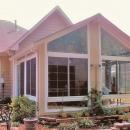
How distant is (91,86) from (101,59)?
4.25 feet

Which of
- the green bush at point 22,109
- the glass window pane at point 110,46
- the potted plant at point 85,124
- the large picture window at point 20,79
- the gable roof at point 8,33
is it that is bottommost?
the potted plant at point 85,124

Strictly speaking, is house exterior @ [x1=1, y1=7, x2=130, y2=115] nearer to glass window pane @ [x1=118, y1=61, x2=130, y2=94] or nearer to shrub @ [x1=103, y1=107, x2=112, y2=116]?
glass window pane @ [x1=118, y1=61, x2=130, y2=94]

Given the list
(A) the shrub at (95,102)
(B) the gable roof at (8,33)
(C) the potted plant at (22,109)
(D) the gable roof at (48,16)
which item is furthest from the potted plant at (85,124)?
(B) the gable roof at (8,33)

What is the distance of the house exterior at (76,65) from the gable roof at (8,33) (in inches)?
186

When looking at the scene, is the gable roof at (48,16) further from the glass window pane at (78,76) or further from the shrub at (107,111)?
the shrub at (107,111)

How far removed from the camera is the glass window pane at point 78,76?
506 inches

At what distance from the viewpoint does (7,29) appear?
72.3 ft

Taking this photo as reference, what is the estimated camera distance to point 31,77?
43.4 ft

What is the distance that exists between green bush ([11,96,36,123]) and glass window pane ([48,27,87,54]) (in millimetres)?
2295

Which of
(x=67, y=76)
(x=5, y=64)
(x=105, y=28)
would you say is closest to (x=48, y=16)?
(x=5, y=64)

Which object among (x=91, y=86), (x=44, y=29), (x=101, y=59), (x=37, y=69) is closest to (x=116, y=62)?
(x=101, y=59)

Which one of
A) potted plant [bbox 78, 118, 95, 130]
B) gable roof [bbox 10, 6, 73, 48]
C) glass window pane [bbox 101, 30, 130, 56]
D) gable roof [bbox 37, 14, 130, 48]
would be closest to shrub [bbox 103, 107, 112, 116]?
potted plant [bbox 78, 118, 95, 130]

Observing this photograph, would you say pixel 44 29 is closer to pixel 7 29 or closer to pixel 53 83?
pixel 7 29

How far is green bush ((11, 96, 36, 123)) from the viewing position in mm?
11547
